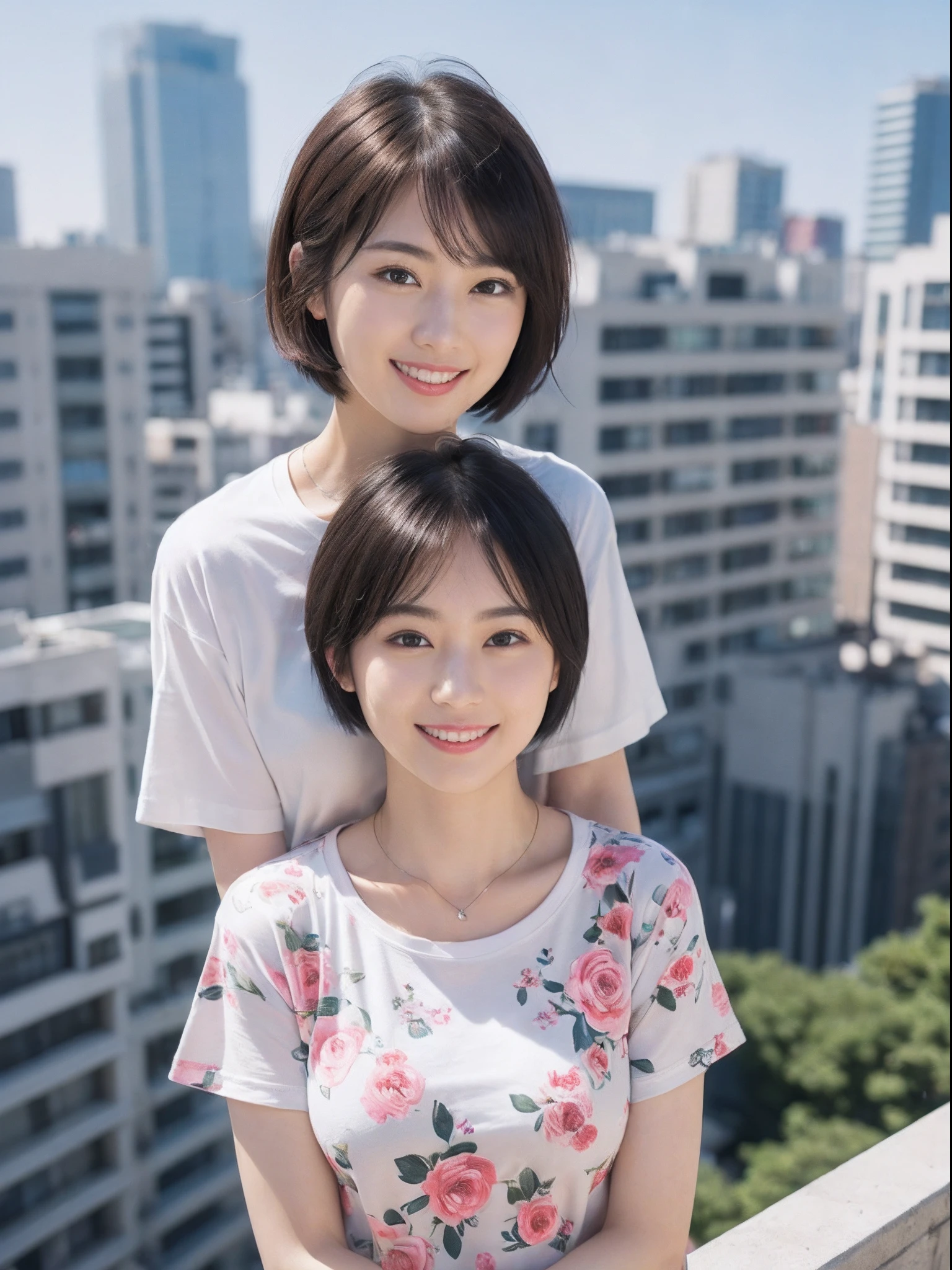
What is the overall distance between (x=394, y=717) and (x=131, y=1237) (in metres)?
9.31

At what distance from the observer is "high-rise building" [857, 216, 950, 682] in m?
3.01

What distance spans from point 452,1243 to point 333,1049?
0.15 m

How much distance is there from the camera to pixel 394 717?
849mm

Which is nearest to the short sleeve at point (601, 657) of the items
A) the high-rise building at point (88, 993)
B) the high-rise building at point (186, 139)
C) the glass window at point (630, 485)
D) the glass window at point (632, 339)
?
the high-rise building at point (88, 993)

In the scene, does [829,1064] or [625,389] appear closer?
[829,1064]

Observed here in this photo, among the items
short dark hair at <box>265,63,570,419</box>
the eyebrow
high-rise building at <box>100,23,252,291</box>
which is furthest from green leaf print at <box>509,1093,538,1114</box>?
high-rise building at <box>100,23,252,291</box>

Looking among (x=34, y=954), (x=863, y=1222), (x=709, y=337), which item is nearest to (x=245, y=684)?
(x=863, y=1222)

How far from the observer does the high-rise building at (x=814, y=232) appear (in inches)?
1192

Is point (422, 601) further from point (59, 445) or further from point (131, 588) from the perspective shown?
point (131, 588)

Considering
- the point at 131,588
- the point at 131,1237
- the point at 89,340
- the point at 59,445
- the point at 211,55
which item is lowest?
the point at 131,1237

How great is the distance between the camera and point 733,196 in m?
26.4

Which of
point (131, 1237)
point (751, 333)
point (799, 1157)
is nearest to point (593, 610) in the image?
point (799, 1157)

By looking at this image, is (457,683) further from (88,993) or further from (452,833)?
(88,993)

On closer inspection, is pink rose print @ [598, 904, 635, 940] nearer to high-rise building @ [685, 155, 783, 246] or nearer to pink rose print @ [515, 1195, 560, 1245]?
pink rose print @ [515, 1195, 560, 1245]
